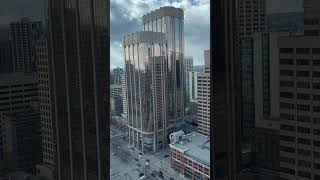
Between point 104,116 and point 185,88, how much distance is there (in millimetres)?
4002

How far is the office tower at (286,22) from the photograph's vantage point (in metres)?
2.38

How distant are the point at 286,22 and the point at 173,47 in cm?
417

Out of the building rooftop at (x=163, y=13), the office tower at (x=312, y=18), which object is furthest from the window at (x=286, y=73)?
the building rooftop at (x=163, y=13)

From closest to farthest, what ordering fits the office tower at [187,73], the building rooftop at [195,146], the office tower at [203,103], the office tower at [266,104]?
the office tower at [266,104], the office tower at [203,103], the office tower at [187,73], the building rooftop at [195,146]

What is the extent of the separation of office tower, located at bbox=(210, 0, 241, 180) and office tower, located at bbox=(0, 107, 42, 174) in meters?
1.43

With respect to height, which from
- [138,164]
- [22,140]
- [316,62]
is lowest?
[138,164]

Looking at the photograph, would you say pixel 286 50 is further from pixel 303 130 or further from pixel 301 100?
pixel 303 130

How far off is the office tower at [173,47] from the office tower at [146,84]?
0.36 feet

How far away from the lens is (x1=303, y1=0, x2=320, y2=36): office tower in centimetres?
230

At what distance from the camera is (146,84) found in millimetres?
6742

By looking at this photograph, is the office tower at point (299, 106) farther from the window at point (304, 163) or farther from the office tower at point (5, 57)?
the office tower at point (5, 57)

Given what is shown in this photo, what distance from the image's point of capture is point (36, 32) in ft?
7.52

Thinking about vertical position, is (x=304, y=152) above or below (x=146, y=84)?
below

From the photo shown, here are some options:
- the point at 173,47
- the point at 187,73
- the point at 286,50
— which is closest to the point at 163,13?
the point at 173,47
